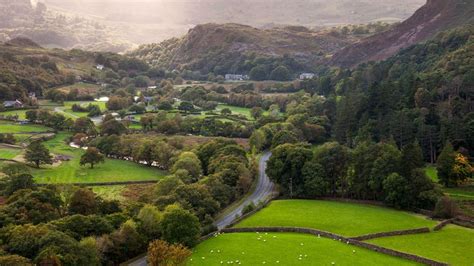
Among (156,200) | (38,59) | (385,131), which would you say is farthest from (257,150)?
(38,59)

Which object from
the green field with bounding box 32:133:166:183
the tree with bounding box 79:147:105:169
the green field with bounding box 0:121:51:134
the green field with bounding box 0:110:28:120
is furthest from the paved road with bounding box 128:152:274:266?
the green field with bounding box 0:110:28:120

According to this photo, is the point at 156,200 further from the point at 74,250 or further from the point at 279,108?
the point at 279,108

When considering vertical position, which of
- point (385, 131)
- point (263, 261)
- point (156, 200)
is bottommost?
point (263, 261)

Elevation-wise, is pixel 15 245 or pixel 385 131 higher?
pixel 385 131

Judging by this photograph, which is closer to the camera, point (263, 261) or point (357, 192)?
point (263, 261)

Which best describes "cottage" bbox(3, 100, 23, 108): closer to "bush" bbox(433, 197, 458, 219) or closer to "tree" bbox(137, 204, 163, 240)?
"tree" bbox(137, 204, 163, 240)

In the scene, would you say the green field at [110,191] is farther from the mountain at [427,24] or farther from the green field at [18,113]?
the mountain at [427,24]

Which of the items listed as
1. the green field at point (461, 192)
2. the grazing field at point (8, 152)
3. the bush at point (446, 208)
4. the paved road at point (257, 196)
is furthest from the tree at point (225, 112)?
the bush at point (446, 208)
